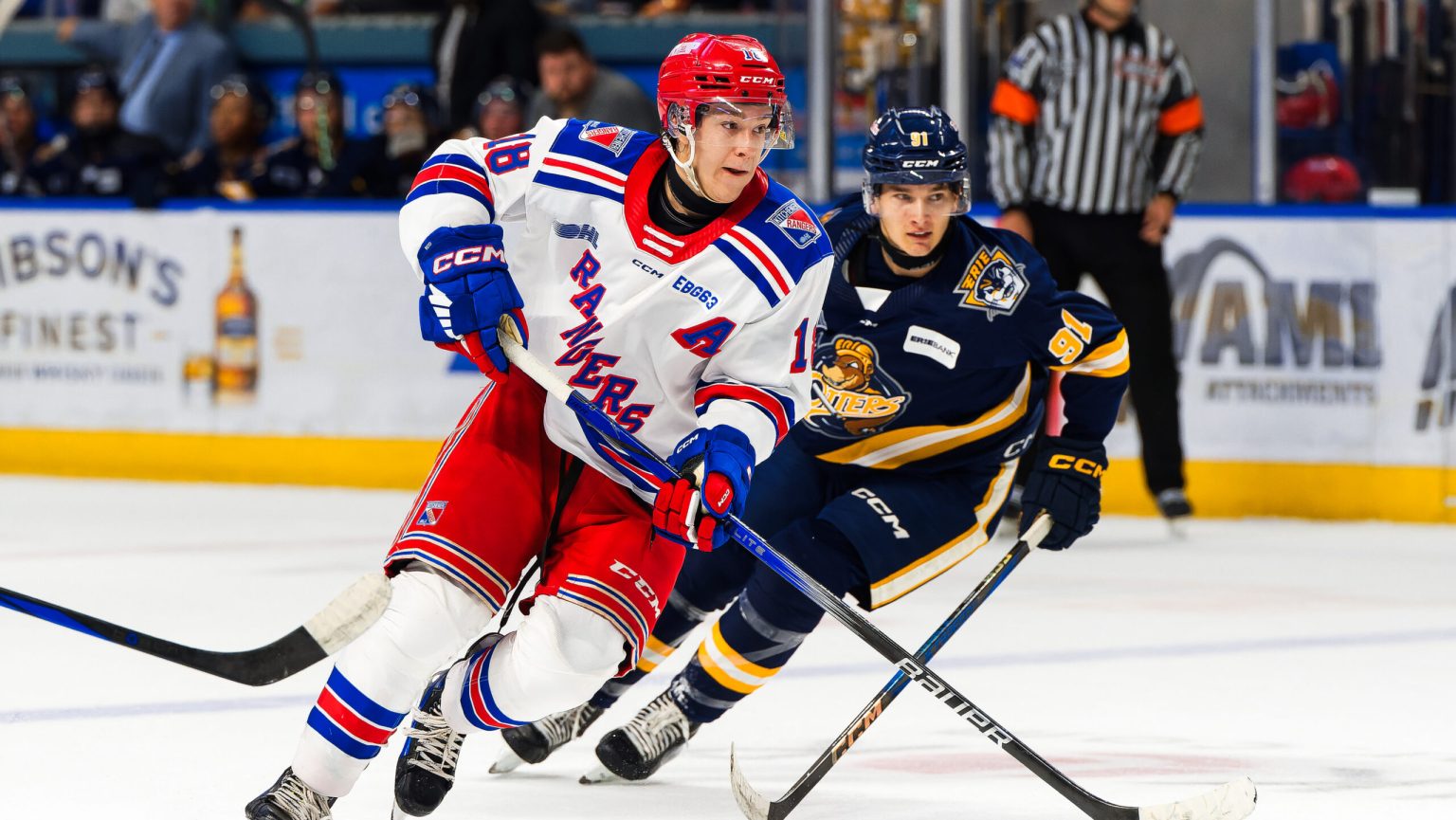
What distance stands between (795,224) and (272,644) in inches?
35.1

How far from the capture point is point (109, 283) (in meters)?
7.50

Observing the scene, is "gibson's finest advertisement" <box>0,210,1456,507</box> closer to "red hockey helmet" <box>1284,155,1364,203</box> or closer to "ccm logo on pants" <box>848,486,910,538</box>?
"red hockey helmet" <box>1284,155,1364,203</box>

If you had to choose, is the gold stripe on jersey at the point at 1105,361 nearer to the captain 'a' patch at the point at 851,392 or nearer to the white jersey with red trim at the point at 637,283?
the captain 'a' patch at the point at 851,392

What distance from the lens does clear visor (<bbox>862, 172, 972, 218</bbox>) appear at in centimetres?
341

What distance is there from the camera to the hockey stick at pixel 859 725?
3.02 meters

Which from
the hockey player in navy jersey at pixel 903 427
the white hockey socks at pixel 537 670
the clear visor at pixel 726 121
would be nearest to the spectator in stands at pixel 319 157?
the hockey player in navy jersey at pixel 903 427

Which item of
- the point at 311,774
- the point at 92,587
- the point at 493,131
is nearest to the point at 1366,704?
the point at 311,774

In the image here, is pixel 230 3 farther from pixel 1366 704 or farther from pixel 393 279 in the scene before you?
pixel 1366 704

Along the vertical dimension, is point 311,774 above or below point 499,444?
below

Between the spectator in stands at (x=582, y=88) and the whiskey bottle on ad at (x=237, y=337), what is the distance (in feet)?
3.78

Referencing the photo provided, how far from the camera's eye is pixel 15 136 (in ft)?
28.1

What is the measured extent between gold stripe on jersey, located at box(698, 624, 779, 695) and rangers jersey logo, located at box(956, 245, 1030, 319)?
2.10 feet

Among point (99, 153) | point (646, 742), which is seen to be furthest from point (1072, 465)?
point (99, 153)

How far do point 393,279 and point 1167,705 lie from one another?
12.6 ft
